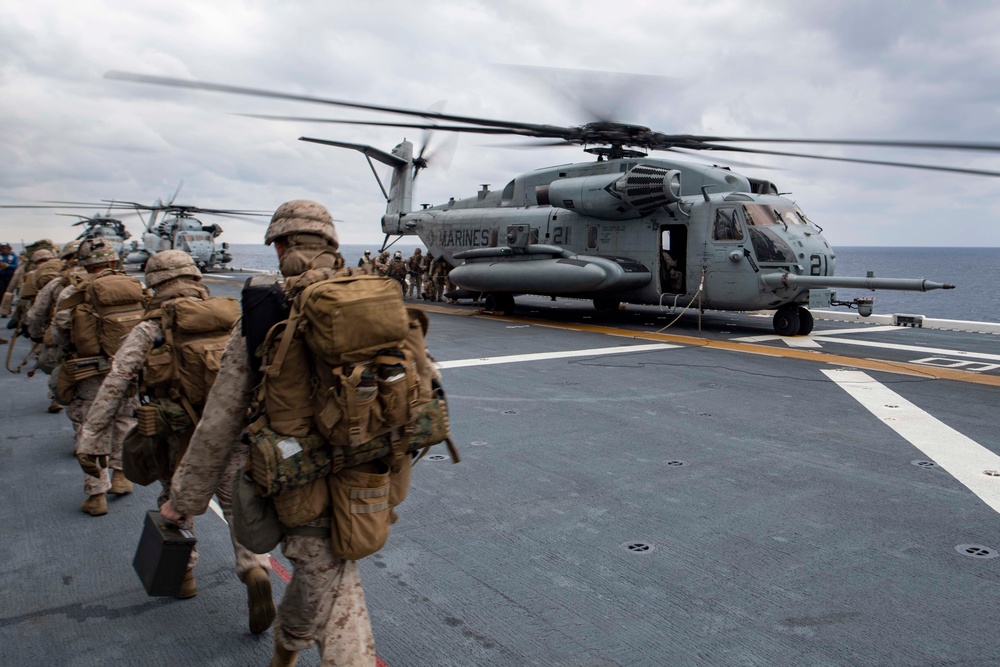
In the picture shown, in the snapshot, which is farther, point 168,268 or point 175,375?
point 168,268

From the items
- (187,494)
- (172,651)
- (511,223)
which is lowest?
(172,651)

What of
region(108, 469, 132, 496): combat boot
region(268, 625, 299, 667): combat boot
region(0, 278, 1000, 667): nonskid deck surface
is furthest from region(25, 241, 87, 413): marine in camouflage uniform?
region(268, 625, 299, 667): combat boot

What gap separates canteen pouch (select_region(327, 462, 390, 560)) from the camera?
2.14 metres

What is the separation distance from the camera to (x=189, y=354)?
3.01 m

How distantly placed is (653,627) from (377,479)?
132cm

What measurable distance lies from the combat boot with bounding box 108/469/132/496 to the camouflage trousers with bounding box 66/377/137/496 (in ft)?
0.12

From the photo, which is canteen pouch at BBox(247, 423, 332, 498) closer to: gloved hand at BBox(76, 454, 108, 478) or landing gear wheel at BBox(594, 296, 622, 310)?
gloved hand at BBox(76, 454, 108, 478)

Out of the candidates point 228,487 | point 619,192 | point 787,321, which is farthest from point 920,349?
point 228,487

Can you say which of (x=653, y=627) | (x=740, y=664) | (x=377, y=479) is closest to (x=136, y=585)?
(x=377, y=479)

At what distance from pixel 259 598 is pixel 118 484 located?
2052 millimetres

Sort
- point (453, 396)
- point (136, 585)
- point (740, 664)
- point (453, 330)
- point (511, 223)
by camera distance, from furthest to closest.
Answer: point (511, 223) → point (453, 330) → point (453, 396) → point (136, 585) → point (740, 664)

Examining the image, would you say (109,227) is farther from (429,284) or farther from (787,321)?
(787,321)

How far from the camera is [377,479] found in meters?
2.20

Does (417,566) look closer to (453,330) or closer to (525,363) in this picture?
(525,363)
